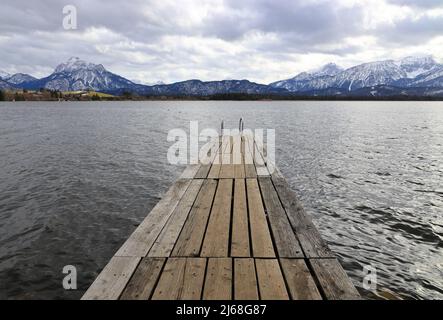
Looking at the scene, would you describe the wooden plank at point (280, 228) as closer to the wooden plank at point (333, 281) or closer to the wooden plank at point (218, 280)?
the wooden plank at point (333, 281)

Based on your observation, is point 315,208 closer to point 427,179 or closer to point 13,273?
point 427,179

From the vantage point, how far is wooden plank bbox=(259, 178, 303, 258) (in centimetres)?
539

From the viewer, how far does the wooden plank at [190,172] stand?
1101cm

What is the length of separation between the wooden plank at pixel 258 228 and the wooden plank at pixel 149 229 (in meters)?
1.90

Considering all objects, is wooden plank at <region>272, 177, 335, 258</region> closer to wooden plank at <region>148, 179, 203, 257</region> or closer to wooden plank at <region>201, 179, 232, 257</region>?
wooden plank at <region>201, 179, 232, 257</region>

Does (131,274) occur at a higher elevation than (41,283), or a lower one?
higher

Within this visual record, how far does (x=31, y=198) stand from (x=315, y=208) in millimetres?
12031

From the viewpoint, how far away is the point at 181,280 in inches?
175

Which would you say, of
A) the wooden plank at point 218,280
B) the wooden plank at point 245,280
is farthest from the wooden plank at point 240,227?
the wooden plank at point 218,280

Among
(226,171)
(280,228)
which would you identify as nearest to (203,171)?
(226,171)

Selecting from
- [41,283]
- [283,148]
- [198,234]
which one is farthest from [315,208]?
[283,148]

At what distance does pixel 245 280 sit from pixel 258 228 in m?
2.06

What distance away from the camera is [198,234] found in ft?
19.9

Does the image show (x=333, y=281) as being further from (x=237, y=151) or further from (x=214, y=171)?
(x=237, y=151)
